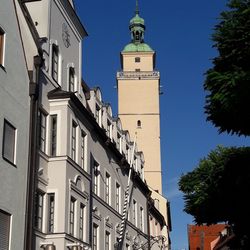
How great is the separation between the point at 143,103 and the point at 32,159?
51771 millimetres

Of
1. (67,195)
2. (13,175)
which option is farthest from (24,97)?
(67,195)

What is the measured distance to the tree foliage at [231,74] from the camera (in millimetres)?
18922

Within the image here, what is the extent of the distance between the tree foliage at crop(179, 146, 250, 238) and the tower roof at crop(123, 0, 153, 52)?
50577mm

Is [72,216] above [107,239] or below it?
below

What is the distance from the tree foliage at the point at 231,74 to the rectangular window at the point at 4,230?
7.99 meters

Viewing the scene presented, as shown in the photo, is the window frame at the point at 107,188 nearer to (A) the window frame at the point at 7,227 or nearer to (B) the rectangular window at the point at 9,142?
(B) the rectangular window at the point at 9,142

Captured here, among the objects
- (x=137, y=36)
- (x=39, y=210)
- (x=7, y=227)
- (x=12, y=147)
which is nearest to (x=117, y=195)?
(x=39, y=210)

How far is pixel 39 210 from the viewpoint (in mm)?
21859

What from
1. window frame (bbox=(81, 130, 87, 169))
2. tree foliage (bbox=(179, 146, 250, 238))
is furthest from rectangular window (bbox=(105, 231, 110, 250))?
window frame (bbox=(81, 130, 87, 169))

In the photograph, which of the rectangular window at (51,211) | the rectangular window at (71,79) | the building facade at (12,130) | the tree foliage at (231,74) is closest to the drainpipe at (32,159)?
the building facade at (12,130)

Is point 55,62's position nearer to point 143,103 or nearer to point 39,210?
point 39,210

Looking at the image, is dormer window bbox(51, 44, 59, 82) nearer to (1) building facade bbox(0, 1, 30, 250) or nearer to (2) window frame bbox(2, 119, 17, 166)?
(1) building facade bbox(0, 1, 30, 250)

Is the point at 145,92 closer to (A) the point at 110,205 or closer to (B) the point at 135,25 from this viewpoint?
→ (B) the point at 135,25

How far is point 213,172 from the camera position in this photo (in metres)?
29.0
